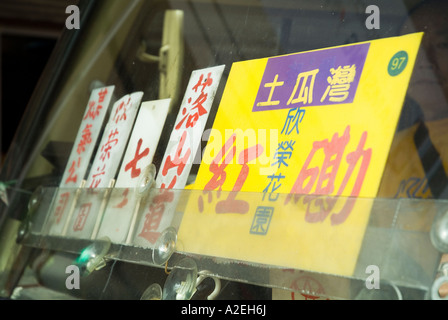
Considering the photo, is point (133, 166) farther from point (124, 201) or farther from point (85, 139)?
point (85, 139)

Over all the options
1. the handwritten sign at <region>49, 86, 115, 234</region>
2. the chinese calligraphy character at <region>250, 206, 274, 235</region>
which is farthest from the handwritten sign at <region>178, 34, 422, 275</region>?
the handwritten sign at <region>49, 86, 115, 234</region>

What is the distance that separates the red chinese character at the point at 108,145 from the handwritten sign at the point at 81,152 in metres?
0.04

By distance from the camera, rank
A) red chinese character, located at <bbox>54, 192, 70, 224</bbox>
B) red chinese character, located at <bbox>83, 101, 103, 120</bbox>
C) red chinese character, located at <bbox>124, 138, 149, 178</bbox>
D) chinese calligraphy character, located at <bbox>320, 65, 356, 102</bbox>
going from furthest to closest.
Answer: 1. red chinese character, located at <bbox>83, 101, 103, 120</bbox>
2. red chinese character, located at <bbox>54, 192, 70, 224</bbox>
3. red chinese character, located at <bbox>124, 138, 149, 178</bbox>
4. chinese calligraphy character, located at <bbox>320, 65, 356, 102</bbox>

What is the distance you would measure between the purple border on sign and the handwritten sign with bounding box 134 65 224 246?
117 mm

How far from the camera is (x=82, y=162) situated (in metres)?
1.22

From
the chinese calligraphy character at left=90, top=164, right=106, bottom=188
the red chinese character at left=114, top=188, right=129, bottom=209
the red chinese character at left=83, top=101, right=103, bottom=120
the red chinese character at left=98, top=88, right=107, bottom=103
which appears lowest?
the red chinese character at left=114, top=188, right=129, bottom=209

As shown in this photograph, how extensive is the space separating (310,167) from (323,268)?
13cm

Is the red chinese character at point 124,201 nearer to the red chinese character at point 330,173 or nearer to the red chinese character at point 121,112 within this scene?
the red chinese character at point 121,112

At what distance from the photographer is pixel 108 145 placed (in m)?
1.18

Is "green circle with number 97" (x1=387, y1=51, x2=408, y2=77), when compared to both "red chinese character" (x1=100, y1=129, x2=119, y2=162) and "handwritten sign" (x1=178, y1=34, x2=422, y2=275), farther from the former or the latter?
"red chinese character" (x1=100, y1=129, x2=119, y2=162)

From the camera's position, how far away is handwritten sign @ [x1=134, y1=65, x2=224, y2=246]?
3.02 feet

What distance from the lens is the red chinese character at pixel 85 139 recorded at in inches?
49.2

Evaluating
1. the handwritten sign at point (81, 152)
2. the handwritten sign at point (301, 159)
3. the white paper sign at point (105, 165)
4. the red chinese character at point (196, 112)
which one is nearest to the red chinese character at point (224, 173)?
the handwritten sign at point (301, 159)
